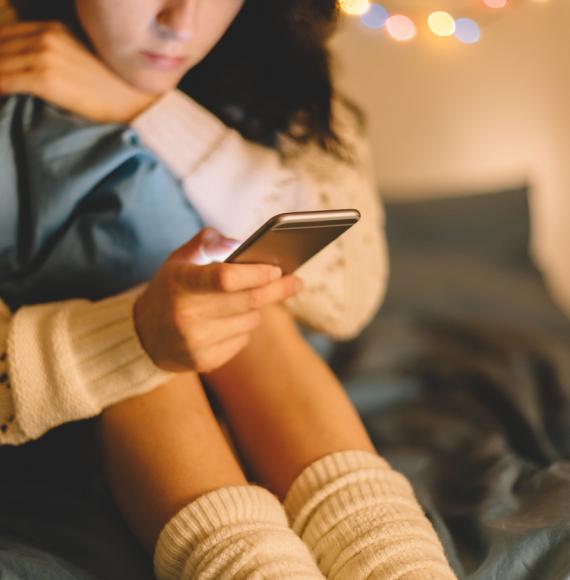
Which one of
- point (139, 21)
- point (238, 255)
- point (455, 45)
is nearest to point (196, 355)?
point (238, 255)

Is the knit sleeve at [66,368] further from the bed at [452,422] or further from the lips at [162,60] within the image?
the lips at [162,60]

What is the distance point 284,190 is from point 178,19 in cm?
20

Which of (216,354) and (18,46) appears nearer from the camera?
(216,354)

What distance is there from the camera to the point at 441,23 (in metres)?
1.33

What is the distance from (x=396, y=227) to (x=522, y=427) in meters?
0.60

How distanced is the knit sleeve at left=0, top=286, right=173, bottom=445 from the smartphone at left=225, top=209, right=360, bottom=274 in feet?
0.40

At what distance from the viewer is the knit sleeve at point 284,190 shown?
0.69 meters

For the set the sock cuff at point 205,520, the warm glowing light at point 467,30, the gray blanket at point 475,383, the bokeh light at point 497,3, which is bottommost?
the gray blanket at point 475,383

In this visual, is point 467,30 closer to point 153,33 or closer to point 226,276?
point 153,33

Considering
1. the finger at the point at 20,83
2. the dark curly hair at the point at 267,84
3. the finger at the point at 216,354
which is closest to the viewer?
the finger at the point at 216,354

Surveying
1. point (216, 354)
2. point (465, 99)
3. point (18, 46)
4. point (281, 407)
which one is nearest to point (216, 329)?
point (216, 354)

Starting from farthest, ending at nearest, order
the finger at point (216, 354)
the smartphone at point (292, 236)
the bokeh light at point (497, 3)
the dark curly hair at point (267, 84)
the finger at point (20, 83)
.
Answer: the bokeh light at point (497, 3) < the dark curly hair at point (267, 84) < the finger at point (20, 83) < the finger at point (216, 354) < the smartphone at point (292, 236)

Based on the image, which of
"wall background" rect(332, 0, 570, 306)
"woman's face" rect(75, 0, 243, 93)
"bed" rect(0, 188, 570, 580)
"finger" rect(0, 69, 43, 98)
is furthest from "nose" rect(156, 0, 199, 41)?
"wall background" rect(332, 0, 570, 306)

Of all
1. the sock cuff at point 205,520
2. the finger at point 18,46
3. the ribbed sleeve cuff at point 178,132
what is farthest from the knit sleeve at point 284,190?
the sock cuff at point 205,520
